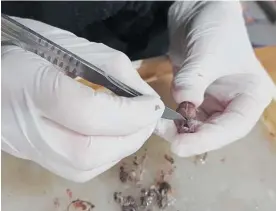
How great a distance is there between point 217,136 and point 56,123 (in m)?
0.26

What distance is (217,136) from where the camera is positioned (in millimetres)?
846

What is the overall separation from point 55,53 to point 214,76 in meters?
0.28

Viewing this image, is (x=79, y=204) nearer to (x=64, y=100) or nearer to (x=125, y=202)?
(x=125, y=202)

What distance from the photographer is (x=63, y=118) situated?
0.70m

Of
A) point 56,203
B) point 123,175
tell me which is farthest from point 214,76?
point 56,203

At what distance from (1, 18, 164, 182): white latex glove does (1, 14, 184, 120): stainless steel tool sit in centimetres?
1

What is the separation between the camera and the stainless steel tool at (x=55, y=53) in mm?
724

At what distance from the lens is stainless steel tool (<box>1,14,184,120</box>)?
72cm

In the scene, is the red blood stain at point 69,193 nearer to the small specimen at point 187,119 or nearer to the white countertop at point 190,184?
the white countertop at point 190,184

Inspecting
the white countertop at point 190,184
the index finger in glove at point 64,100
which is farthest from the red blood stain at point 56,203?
the index finger in glove at point 64,100

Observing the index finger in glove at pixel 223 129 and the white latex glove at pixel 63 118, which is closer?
the white latex glove at pixel 63 118

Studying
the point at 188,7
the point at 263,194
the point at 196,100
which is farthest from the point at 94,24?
the point at 263,194

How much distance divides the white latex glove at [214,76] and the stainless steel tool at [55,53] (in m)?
0.14

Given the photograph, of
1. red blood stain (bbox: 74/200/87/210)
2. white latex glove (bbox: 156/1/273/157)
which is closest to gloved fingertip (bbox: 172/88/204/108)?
white latex glove (bbox: 156/1/273/157)
